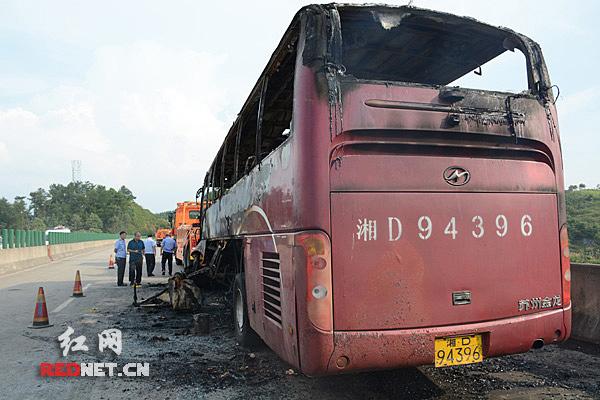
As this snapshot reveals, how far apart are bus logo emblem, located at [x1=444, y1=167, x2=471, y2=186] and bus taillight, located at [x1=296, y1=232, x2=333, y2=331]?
1.16 metres

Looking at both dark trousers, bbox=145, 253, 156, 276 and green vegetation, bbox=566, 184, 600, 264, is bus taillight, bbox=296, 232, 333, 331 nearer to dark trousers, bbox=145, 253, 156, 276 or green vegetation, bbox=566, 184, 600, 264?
dark trousers, bbox=145, 253, 156, 276

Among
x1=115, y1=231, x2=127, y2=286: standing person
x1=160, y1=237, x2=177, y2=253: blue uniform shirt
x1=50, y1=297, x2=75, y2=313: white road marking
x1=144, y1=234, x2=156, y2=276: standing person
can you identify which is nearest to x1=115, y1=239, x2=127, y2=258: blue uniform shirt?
x1=115, y1=231, x2=127, y2=286: standing person

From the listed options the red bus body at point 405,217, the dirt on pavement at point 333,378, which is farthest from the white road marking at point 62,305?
the red bus body at point 405,217

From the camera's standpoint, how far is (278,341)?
4.21 metres

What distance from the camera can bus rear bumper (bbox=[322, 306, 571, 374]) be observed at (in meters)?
3.48

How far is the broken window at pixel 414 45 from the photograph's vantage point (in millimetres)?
4102

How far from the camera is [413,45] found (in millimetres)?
4844

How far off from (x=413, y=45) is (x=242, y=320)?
3.97 m

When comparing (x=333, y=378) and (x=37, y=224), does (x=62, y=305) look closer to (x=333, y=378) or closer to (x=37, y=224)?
(x=333, y=378)

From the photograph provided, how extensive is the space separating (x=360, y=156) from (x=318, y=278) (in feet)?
3.26

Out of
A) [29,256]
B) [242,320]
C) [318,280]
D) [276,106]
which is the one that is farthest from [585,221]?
[318,280]

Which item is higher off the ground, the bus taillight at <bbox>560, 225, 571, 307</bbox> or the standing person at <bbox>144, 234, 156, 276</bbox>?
the bus taillight at <bbox>560, 225, 571, 307</bbox>

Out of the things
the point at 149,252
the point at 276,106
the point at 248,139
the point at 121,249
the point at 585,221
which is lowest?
the point at 585,221

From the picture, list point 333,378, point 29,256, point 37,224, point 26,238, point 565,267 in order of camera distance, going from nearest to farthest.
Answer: point 565,267 < point 333,378 < point 29,256 < point 26,238 < point 37,224
